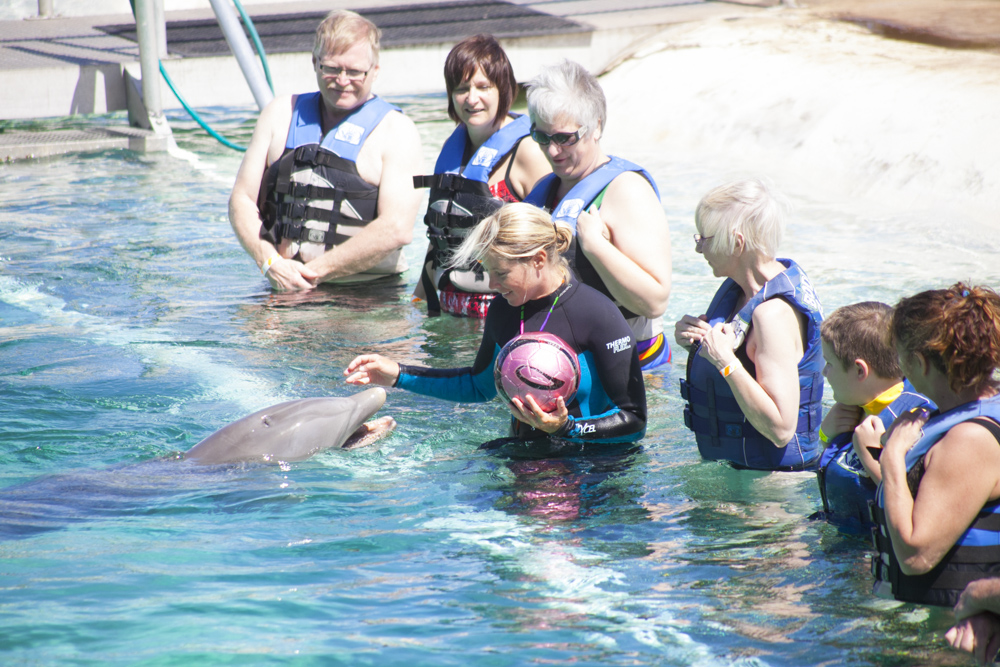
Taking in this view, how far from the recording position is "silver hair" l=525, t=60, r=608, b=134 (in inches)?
175

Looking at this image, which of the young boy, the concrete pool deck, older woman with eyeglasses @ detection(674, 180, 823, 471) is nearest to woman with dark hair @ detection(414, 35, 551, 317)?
older woman with eyeglasses @ detection(674, 180, 823, 471)

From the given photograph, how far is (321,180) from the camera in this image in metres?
6.70

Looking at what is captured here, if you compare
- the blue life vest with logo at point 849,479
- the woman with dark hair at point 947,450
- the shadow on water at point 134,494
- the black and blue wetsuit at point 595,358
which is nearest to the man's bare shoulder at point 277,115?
the shadow on water at point 134,494

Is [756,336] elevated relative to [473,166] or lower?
lower

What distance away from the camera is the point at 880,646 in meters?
3.04

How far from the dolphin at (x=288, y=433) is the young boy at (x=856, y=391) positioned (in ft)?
6.94

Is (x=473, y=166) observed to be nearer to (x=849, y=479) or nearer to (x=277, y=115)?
(x=277, y=115)

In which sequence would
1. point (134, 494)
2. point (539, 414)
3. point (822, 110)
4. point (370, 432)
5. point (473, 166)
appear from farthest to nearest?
point (822, 110) → point (473, 166) → point (370, 432) → point (134, 494) → point (539, 414)

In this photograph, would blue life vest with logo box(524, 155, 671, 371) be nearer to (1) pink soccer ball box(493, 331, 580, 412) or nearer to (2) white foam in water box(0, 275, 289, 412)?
(1) pink soccer ball box(493, 331, 580, 412)

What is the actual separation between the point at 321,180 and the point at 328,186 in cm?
6

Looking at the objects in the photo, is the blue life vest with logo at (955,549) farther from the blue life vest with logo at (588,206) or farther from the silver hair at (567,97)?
the silver hair at (567,97)

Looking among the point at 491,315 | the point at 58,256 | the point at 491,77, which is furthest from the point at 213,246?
the point at 491,315

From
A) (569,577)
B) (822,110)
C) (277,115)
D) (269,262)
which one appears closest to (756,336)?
(569,577)

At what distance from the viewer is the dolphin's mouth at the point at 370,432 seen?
4715 millimetres
